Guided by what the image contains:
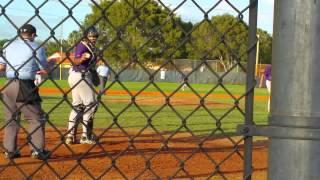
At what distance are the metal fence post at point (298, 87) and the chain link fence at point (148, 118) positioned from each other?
0.28 metres

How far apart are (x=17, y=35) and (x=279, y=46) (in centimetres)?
119

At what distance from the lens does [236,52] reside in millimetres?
2701

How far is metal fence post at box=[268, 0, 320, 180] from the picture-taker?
2.10 metres

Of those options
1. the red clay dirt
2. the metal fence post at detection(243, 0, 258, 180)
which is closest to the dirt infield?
the red clay dirt

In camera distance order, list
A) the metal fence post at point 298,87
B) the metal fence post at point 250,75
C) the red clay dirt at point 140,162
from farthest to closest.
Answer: the red clay dirt at point 140,162 < the metal fence post at point 250,75 < the metal fence post at point 298,87

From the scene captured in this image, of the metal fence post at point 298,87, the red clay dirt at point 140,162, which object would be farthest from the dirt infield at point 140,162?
the metal fence post at point 298,87

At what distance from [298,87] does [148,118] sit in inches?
37.1

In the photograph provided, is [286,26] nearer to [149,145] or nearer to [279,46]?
[279,46]

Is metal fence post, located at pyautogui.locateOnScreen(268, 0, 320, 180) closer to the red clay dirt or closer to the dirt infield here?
the red clay dirt

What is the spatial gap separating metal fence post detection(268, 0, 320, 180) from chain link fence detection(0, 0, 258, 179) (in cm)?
28

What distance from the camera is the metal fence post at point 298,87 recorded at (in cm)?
210

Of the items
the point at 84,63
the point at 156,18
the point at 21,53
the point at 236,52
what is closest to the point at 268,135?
the point at 236,52

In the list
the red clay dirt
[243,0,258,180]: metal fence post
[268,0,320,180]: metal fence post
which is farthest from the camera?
the red clay dirt

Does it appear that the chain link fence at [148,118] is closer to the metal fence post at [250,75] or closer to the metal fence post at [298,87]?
the metal fence post at [250,75]
